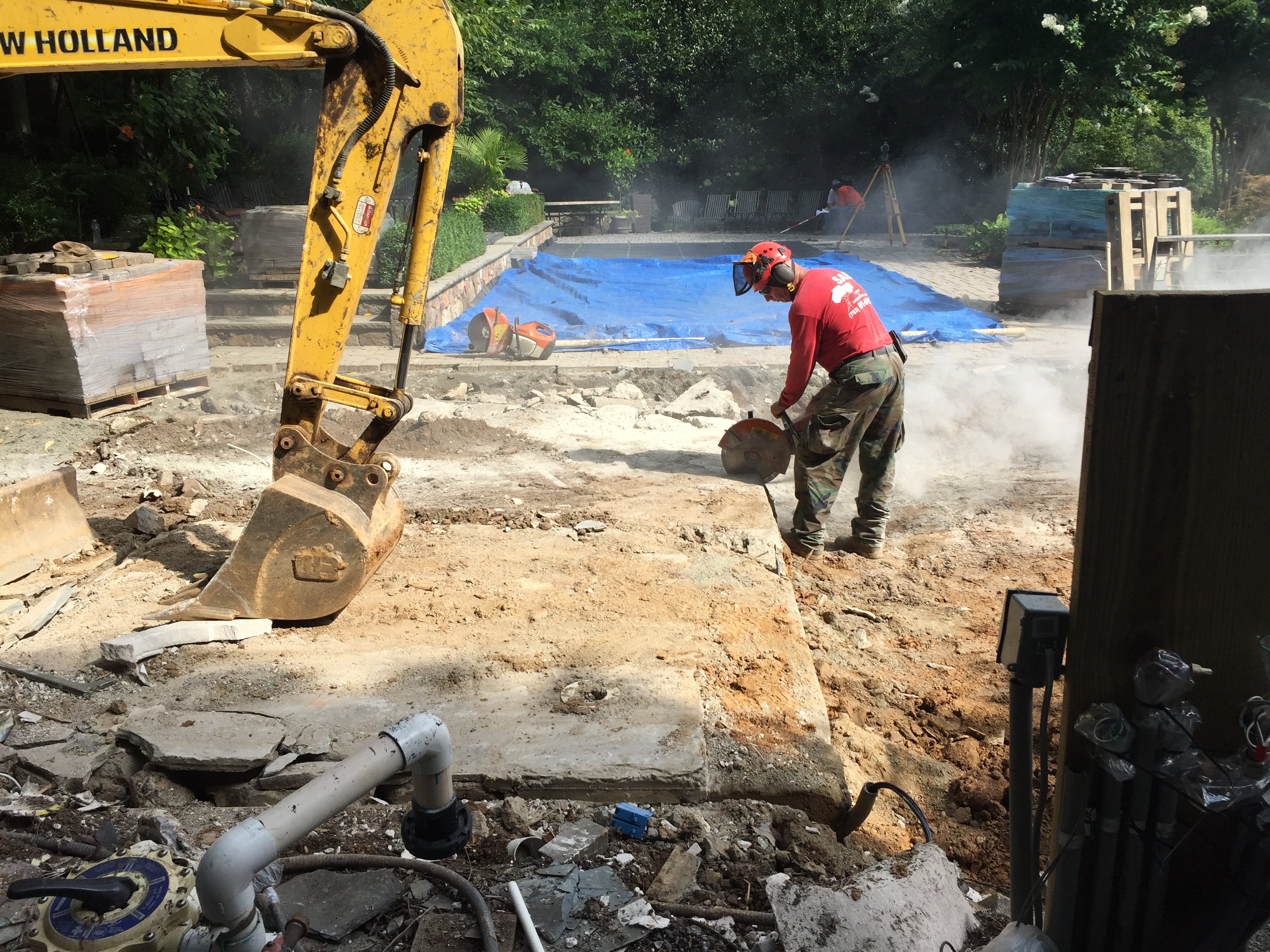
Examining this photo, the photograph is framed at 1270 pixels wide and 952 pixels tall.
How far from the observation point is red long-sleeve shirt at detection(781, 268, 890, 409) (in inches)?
233

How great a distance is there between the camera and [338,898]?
8.91 feet

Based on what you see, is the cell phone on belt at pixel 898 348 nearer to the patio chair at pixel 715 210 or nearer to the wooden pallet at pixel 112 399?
the wooden pallet at pixel 112 399

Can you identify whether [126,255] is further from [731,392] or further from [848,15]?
[848,15]

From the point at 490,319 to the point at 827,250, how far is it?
40.1ft

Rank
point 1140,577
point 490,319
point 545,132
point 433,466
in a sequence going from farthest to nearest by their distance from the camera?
point 545,132
point 490,319
point 433,466
point 1140,577

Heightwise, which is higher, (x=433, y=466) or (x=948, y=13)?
(x=948, y=13)

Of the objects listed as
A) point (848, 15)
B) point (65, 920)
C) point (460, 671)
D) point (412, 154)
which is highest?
point (848, 15)

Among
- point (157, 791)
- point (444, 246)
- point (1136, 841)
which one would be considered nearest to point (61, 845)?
point (157, 791)

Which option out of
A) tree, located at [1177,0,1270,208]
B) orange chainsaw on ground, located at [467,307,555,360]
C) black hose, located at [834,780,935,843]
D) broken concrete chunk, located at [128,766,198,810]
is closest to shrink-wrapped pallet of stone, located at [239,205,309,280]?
orange chainsaw on ground, located at [467,307,555,360]

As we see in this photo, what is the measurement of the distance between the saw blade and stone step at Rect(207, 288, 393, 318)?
6.16 meters

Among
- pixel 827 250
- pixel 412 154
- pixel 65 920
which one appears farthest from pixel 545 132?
pixel 65 920

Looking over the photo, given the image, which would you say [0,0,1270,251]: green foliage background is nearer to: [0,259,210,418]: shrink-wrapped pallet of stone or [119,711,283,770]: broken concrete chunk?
[0,259,210,418]: shrink-wrapped pallet of stone

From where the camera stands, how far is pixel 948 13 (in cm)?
1925

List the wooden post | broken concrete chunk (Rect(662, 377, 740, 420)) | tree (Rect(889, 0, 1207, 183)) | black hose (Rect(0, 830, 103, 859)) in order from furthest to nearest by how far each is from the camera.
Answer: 1. tree (Rect(889, 0, 1207, 183))
2. broken concrete chunk (Rect(662, 377, 740, 420))
3. black hose (Rect(0, 830, 103, 859))
4. the wooden post
